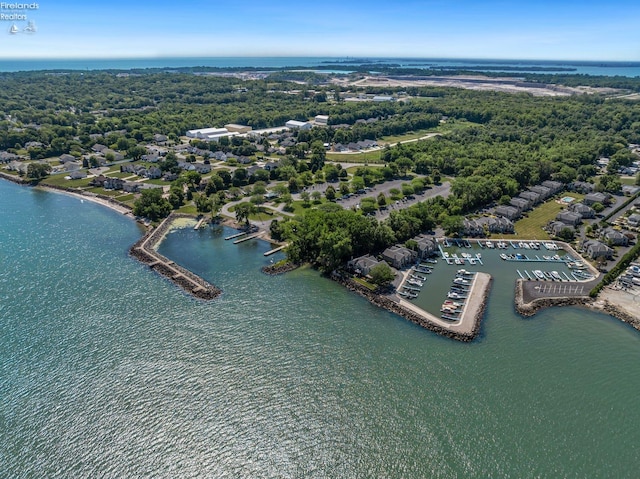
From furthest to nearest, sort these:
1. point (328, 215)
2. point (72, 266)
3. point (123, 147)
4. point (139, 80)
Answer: point (139, 80), point (123, 147), point (328, 215), point (72, 266)

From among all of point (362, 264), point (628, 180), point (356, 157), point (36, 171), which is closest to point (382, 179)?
point (356, 157)

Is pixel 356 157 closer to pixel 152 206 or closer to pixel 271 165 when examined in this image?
pixel 271 165

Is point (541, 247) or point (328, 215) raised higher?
point (328, 215)

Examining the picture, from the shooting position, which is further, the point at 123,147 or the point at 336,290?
the point at 123,147

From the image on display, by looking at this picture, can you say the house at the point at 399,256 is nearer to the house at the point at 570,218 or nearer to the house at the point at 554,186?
the house at the point at 570,218

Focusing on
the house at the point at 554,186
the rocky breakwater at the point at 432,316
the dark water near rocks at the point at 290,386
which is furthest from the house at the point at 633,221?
the rocky breakwater at the point at 432,316

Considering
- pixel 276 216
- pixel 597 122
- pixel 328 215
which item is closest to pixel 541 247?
pixel 328 215

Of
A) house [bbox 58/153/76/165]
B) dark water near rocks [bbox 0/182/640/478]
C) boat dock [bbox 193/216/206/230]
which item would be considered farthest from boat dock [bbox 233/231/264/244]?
house [bbox 58/153/76/165]

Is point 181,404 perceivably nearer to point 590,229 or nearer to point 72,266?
point 72,266
